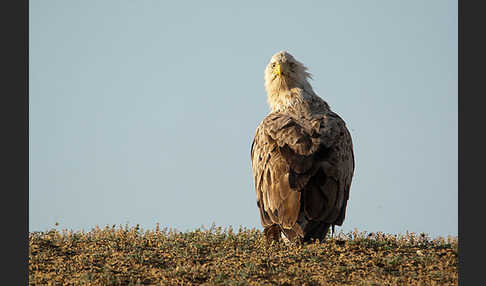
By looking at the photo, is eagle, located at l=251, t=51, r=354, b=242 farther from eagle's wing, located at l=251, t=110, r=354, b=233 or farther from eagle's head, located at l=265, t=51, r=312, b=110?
eagle's head, located at l=265, t=51, r=312, b=110

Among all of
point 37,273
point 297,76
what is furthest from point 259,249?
point 297,76

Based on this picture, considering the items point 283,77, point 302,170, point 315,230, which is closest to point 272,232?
point 315,230

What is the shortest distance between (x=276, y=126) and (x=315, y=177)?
157 centimetres

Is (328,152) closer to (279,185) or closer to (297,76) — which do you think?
(279,185)

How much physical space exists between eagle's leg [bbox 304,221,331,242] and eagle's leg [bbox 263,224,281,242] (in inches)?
34.2

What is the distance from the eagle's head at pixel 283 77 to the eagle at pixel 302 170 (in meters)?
0.53

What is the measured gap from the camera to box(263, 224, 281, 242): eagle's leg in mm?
11508

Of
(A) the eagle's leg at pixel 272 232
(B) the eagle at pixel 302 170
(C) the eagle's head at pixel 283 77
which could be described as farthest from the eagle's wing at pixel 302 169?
(C) the eagle's head at pixel 283 77

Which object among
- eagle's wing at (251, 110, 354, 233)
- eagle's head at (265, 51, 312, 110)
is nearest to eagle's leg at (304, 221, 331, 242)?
eagle's wing at (251, 110, 354, 233)

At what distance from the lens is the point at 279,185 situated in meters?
11.2

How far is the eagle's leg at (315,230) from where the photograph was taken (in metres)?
10.8

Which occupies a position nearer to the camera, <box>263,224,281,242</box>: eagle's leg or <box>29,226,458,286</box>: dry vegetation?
<box>29,226,458,286</box>: dry vegetation

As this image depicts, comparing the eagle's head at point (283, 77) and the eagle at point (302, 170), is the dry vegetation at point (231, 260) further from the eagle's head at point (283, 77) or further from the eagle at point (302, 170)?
the eagle's head at point (283, 77)

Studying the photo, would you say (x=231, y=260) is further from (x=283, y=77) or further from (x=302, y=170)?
(x=283, y=77)
